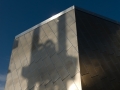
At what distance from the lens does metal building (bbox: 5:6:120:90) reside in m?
11.7

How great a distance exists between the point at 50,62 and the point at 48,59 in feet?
1.34

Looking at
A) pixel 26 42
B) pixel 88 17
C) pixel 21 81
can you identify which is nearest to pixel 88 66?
pixel 88 17

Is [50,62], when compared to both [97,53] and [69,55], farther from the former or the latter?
[97,53]

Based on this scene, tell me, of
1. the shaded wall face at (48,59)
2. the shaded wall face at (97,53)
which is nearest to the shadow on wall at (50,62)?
the shaded wall face at (48,59)

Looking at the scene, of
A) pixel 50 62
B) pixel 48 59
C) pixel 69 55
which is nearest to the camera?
pixel 69 55

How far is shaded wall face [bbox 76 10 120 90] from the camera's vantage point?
11.7 meters

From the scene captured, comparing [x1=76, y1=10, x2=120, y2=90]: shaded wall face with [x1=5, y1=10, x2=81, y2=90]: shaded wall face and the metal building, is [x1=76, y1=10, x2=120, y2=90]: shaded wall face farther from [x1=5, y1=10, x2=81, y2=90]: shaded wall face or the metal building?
[x1=5, y1=10, x2=81, y2=90]: shaded wall face

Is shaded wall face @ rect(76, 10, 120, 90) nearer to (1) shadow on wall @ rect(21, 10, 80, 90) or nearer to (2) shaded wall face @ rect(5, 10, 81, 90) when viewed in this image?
(2) shaded wall face @ rect(5, 10, 81, 90)

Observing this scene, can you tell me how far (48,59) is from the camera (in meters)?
13.5

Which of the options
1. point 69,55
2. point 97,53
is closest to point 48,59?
point 69,55

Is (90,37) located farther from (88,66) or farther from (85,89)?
(85,89)

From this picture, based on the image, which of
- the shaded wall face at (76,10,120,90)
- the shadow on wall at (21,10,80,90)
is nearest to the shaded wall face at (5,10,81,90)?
the shadow on wall at (21,10,80,90)

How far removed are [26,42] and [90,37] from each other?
22.2ft

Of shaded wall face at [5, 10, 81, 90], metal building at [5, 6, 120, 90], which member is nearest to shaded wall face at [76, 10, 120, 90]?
metal building at [5, 6, 120, 90]
